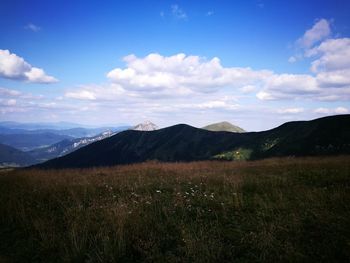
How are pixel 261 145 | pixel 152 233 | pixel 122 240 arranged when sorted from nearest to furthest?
pixel 122 240, pixel 152 233, pixel 261 145

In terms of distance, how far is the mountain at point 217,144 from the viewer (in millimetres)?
40625

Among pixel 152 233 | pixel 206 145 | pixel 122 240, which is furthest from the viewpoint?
pixel 206 145

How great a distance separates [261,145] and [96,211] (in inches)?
1857

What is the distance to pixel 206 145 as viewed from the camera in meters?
73.2

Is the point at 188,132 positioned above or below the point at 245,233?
above

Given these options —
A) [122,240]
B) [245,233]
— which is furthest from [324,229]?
[122,240]

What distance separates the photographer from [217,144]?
69875 mm

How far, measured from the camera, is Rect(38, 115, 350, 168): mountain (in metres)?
40.6

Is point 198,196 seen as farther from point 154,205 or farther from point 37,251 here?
point 37,251

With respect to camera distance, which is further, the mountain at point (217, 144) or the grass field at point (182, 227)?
the mountain at point (217, 144)

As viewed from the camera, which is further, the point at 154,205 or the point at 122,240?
the point at 154,205

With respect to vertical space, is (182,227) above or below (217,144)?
below

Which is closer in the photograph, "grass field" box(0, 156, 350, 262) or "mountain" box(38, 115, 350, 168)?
"grass field" box(0, 156, 350, 262)

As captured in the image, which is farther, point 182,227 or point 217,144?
point 217,144
